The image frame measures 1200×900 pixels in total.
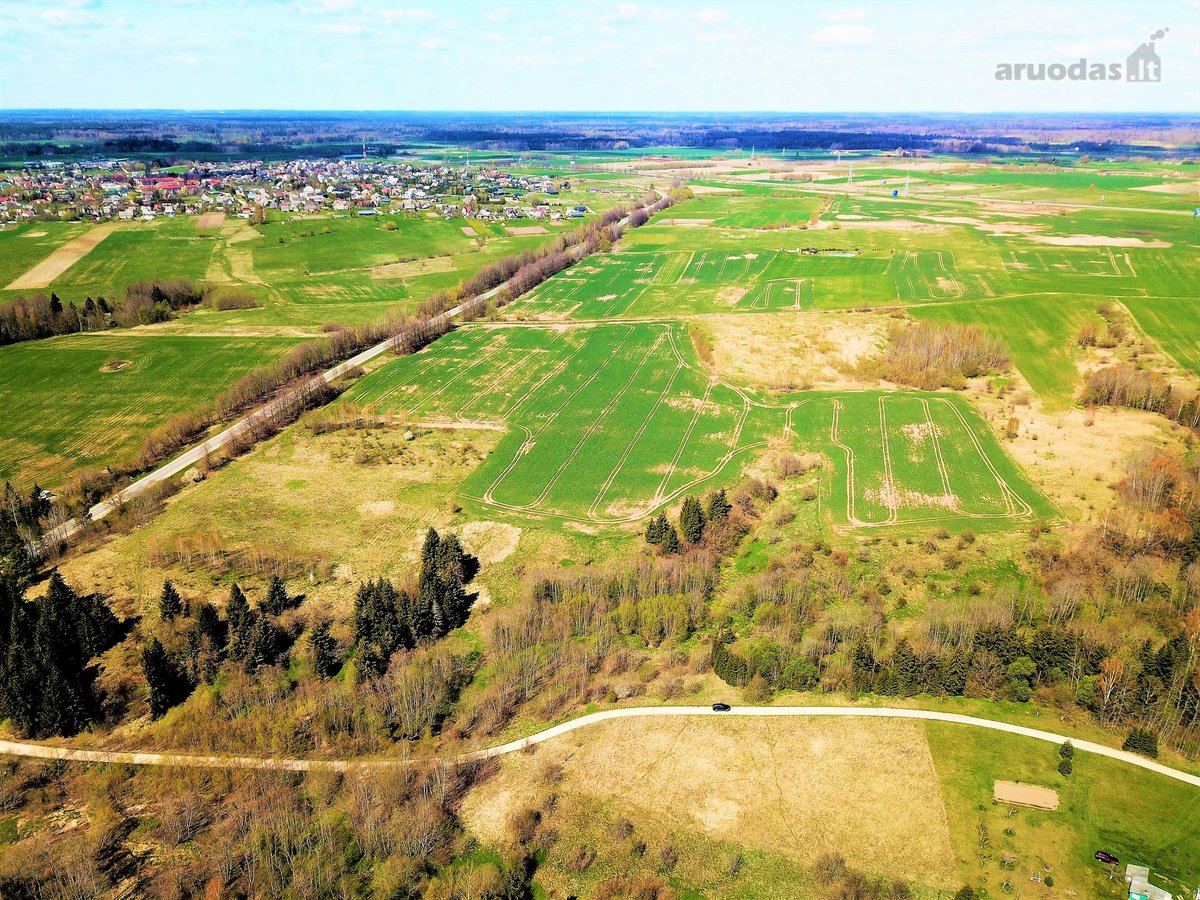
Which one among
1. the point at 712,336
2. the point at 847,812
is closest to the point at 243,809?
the point at 847,812

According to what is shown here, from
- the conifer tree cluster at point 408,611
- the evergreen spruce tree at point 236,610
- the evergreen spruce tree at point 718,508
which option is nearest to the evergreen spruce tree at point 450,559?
the conifer tree cluster at point 408,611

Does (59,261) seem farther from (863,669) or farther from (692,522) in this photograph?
(863,669)

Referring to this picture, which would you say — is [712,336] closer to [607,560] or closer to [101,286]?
[607,560]

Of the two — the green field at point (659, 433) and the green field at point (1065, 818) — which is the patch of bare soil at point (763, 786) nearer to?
the green field at point (1065, 818)

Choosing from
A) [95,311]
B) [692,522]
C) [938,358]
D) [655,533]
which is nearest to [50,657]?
[655,533]

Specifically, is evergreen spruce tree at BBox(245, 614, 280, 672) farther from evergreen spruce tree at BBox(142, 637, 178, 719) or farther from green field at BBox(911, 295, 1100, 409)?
green field at BBox(911, 295, 1100, 409)
